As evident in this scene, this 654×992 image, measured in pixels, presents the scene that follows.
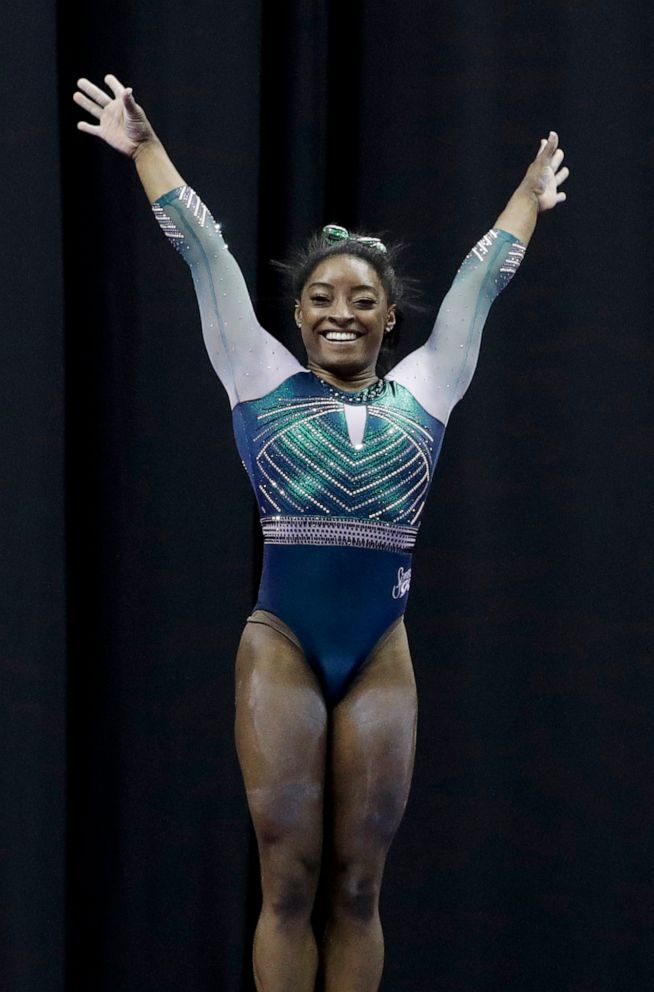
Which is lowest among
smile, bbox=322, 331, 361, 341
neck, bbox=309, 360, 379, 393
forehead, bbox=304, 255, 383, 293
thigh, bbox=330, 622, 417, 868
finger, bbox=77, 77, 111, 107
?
thigh, bbox=330, 622, 417, 868

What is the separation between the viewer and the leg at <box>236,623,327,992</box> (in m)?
1.91

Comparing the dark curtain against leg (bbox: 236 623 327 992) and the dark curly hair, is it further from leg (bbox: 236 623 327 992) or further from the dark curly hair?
leg (bbox: 236 623 327 992)

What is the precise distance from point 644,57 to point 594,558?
3.40ft

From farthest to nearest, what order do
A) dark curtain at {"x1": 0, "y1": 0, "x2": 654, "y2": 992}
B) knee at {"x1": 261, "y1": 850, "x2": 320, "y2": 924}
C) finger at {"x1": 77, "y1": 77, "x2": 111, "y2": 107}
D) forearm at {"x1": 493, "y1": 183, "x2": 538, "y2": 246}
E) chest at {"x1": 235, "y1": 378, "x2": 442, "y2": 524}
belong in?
1. dark curtain at {"x1": 0, "y1": 0, "x2": 654, "y2": 992}
2. forearm at {"x1": 493, "y1": 183, "x2": 538, "y2": 246}
3. finger at {"x1": 77, "y1": 77, "x2": 111, "y2": 107}
4. chest at {"x1": 235, "y1": 378, "x2": 442, "y2": 524}
5. knee at {"x1": 261, "y1": 850, "x2": 320, "y2": 924}

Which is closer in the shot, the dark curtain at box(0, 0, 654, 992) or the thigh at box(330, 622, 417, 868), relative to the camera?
the thigh at box(330, 622, 417, 868)

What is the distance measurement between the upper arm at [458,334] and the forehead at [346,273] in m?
0.12

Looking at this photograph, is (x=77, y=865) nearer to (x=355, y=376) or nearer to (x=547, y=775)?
(x=547, y=775)

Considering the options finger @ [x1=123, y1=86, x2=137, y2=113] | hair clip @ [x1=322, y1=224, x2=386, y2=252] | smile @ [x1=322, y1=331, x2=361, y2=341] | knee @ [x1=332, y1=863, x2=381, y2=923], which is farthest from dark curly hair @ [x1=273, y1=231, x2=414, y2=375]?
knee @ [x1=332, y1=863, x2=381, y2=923]

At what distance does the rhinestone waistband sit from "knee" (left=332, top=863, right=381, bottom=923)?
0.45 meters

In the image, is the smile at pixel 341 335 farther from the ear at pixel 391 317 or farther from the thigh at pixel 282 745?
the thigh at pixel 282 745

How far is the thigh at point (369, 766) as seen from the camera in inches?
76.7

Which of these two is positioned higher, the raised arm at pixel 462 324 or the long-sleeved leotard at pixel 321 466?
the raised arm at pixel 462 324

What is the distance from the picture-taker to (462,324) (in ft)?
7.13

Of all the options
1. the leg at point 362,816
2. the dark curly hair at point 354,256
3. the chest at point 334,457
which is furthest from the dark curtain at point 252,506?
the leg at point 362,816
